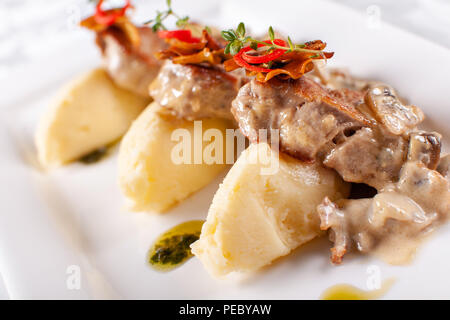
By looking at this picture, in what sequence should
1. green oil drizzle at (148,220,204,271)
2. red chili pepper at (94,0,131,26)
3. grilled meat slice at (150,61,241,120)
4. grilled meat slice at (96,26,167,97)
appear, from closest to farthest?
green oil drizzle at (148,220,204,271)
grilled meat slice at (150,61,241,120)
grilled meat slice at (96,26,167,97)
red chili pepper at (94,0,131,26)

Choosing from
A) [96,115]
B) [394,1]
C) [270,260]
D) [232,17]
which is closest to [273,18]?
[232,17]

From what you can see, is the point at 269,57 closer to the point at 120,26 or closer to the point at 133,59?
the point at 133,59

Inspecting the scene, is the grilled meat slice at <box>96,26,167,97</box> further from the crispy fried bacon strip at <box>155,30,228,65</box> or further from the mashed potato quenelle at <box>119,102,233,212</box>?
the crispy fried bacon strip at <box>155,30,228,65</box>

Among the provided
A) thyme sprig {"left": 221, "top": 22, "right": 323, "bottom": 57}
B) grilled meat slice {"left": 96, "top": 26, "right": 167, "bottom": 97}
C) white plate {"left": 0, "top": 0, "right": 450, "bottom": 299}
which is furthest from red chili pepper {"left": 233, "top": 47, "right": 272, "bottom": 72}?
grilled meat slice {"left": 96, "top": 26, "right": 167, "bottom": 97}

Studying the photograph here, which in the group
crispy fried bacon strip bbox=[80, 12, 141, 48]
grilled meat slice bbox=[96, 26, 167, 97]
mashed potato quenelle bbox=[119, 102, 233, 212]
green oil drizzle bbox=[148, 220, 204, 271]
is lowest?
green oil drizzle bbox=[148, 220, 204, 271]

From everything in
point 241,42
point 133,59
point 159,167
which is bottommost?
point 159,167

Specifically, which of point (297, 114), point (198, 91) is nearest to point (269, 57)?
point (297, 114)

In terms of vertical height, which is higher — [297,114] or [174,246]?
[297,114]
